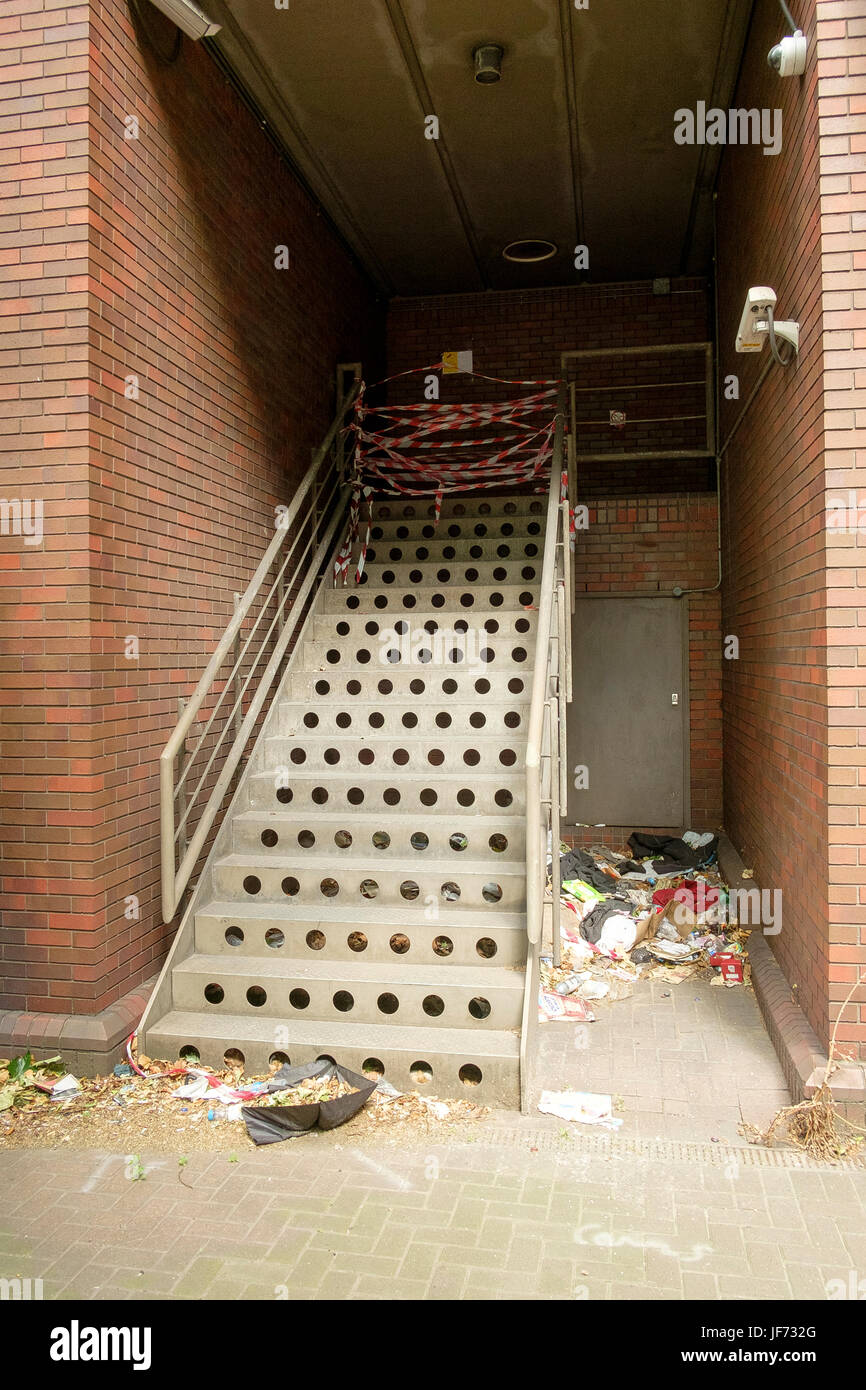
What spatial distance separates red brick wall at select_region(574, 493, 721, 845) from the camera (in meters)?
8.04

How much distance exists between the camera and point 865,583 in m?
3.46

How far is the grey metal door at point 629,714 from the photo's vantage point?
320 inches

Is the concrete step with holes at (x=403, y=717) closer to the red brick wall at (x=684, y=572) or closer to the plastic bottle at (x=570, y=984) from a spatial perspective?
the plastic bottle at (x=570, y=984)

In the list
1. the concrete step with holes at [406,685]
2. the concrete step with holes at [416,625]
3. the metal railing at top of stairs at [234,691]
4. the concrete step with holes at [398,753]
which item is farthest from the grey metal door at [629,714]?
the concrete step with holes at [398,753]

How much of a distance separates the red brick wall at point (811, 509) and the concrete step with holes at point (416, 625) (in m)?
1.48

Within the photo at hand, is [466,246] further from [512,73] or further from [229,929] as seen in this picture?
[229,929]

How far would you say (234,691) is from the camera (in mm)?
5734

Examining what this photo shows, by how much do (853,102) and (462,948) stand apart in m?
3.77

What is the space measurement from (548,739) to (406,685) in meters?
1.21

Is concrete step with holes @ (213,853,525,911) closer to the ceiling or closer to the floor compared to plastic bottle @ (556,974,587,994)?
closer to the ceiling

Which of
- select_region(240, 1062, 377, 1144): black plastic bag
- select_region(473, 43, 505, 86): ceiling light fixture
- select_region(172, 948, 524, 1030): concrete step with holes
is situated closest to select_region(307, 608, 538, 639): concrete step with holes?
select_region(172, 948, 524, 1030): concrete step with holes

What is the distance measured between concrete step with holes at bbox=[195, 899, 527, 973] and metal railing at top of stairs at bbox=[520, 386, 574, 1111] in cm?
21

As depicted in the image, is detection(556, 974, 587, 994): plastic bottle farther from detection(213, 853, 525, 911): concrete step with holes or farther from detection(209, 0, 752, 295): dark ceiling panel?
detection(209, 0, 752, 295): dark ceiling panel

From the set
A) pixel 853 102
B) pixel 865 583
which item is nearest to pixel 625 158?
pixel 853 102
